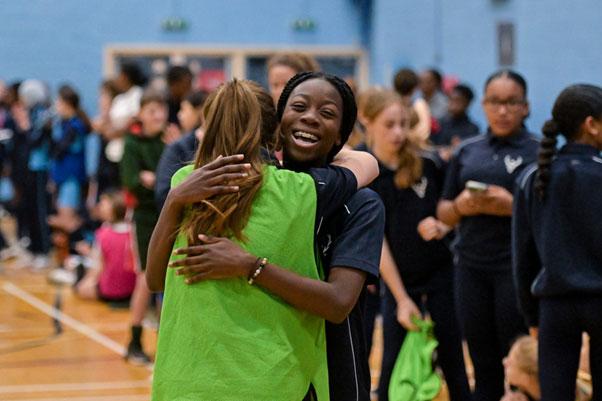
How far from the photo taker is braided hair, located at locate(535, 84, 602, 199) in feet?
14.3

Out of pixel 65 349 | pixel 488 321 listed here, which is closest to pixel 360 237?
pixel 488 321

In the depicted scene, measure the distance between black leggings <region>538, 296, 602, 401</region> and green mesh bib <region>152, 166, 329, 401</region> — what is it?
1588 mm

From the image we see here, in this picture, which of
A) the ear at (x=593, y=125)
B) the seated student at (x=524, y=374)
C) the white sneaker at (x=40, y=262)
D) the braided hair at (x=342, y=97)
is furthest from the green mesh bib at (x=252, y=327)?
the white sneaker at (x=40, y=262)

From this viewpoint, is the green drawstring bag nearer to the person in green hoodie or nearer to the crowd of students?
the crowd of students

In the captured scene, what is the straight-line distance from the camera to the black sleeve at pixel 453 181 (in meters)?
5.54

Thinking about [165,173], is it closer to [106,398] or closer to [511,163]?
[511,163]

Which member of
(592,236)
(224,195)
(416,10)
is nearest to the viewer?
(224,195)

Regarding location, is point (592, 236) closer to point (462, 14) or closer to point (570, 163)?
point (570, 163)

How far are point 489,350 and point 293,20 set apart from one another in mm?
13031

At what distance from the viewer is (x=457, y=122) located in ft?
33.4

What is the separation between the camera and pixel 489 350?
5371mm

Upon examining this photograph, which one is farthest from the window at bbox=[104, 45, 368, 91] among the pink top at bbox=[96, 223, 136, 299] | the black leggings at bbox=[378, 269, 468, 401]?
the black leggings at bbox=[378, 269, 468, 401]

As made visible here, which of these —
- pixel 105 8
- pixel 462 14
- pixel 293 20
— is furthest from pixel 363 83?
pixel 462 14

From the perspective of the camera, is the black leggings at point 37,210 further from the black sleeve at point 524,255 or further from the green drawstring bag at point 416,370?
the black sleeve at point 524,255
